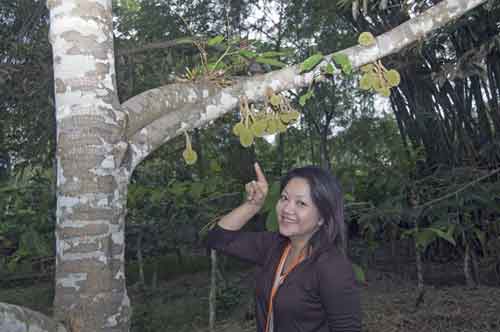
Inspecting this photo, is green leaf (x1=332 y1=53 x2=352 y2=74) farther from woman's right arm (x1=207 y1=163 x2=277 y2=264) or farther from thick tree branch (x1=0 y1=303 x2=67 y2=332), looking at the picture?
thick tree branch (x1=0 y1=303 x2=67 y2=332)

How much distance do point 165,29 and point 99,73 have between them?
3.89 m

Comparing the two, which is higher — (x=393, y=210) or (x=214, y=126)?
(x=214, y=126)

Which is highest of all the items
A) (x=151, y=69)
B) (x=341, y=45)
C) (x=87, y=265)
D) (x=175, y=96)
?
(x=341, y=45)

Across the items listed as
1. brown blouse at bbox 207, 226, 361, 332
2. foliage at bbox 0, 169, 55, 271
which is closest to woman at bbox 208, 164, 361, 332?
brown blouse at bbox 207, 226, 361, 332

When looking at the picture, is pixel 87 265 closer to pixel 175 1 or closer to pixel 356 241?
pixel 175 1

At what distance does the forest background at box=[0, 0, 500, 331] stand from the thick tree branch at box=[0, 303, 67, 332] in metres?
0.69

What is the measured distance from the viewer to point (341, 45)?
17.9ft

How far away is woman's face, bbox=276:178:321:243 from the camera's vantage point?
4.48ft

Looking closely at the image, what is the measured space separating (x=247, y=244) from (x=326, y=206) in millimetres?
292

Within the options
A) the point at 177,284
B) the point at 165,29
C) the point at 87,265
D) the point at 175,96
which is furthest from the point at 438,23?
the point at 177,284

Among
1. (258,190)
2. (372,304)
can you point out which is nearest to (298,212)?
(258,190)

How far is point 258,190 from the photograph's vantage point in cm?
154

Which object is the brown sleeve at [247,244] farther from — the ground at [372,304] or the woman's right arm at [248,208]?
the ground at [372,304]

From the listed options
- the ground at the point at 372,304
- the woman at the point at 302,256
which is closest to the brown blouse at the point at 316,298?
the woman at the point at 302,256
